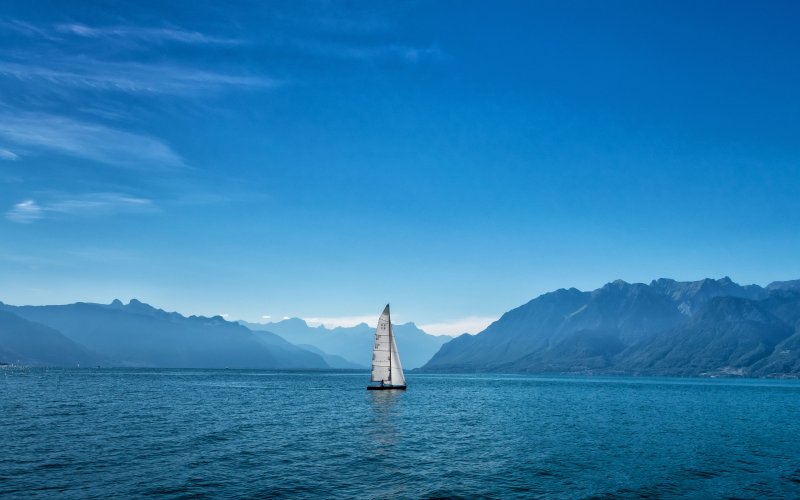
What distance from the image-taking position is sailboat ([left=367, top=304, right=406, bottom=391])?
135 meters

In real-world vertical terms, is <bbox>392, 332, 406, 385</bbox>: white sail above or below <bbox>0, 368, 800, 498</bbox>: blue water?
above

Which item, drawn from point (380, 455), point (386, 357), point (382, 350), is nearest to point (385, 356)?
point (386, 357)

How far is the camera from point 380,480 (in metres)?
45.4

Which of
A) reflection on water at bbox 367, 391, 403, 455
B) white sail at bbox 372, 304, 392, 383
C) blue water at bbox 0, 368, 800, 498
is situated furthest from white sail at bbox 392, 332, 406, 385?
blue water at bbox 0, 368, 800, 498

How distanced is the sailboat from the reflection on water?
16806 millimetres

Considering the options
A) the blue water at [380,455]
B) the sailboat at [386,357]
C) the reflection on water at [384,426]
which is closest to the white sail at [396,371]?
the sailboat at [386,357]

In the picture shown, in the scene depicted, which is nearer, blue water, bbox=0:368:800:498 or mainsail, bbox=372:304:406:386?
blue water, bbox=0:368:800:498

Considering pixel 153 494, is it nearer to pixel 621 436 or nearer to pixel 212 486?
pixel 212 486

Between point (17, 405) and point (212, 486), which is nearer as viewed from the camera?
point (212, 486)

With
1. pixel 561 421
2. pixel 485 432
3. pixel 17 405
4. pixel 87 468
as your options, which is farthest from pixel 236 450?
pixel 17 405

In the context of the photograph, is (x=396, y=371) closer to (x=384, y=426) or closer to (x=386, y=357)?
(x=386, y=357)

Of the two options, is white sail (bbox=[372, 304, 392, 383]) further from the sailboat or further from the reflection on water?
the reflection on water

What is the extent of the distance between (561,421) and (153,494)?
238 ft

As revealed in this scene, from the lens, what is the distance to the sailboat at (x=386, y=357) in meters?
135
